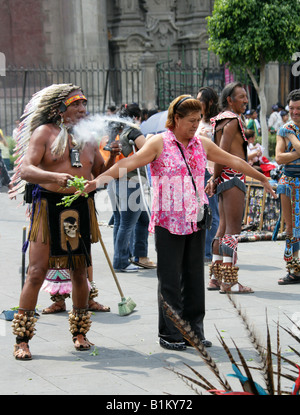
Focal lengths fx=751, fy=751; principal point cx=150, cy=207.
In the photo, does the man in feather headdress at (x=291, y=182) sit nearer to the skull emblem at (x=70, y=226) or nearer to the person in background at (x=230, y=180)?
the person in background at (x=230, y=180)

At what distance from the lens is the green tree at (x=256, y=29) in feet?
64.0

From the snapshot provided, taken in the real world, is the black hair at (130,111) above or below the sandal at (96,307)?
above

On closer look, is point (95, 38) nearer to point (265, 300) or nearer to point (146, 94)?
point (146, 94)

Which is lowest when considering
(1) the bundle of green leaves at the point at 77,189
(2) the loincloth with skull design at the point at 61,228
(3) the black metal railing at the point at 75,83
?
(2) the loincloth with skull design at the point at 61,228

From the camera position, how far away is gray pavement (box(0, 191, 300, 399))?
15.9ft

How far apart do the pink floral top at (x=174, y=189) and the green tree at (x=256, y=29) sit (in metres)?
14.3

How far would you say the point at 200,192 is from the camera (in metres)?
5.79

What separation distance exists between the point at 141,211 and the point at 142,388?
4.35m

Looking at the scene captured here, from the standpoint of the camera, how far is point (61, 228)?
560 centimetres

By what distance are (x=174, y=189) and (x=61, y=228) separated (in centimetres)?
89

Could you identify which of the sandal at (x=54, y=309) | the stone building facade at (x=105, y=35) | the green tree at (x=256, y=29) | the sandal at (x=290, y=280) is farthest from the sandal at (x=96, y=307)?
the stone building facade at (x=105, y=35)

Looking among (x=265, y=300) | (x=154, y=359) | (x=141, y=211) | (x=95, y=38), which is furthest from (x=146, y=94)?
(x=154, y=359)

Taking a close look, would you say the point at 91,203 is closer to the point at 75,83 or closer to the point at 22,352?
the point at 22,352
